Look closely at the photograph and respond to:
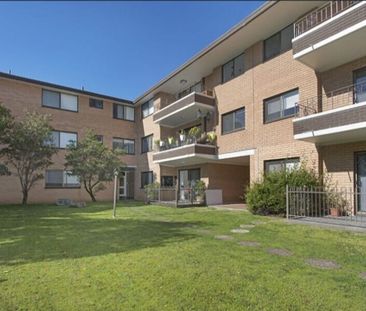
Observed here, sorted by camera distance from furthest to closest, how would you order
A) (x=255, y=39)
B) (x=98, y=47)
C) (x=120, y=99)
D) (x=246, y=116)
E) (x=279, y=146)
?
(x=120, y=99)
(x=246, y=116)
(x=255, y=39)
(x=279, y=146)
(x=98, y=47)

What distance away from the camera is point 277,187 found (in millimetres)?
13227

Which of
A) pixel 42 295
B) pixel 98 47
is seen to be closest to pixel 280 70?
pixel 98 47

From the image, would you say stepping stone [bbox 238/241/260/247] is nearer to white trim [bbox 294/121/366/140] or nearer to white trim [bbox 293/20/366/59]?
white trim [bbox 294/121/366/140]

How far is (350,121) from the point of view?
11.1 metres

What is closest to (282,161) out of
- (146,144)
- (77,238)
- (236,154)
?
(236,154)

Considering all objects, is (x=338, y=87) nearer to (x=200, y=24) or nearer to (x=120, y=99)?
(x=200, y=24)

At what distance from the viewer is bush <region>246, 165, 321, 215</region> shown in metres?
13.0

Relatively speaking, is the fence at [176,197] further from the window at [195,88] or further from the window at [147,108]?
the window at [147,108]

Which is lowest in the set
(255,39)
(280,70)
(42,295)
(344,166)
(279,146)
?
(42,295)

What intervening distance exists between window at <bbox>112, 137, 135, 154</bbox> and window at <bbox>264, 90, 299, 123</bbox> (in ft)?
54.4

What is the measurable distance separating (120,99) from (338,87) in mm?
21043

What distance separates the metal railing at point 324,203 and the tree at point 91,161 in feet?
45.3

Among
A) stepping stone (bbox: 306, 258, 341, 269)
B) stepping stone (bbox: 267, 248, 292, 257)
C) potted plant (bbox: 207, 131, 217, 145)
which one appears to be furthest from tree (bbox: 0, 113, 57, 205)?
stepping stone (bbox: 306, 258, 341, 269)

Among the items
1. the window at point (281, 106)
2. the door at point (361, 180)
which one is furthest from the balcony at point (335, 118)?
the door at point (361, 180)
